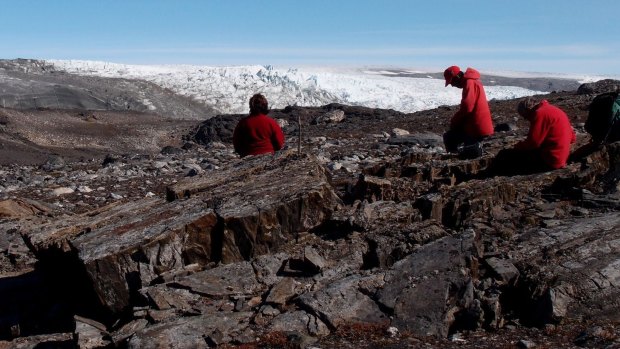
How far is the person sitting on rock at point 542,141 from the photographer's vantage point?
7023 millimetres

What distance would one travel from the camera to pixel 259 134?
8203mm

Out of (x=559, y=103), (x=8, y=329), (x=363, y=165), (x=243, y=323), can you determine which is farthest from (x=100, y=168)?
(x=559, y=103)

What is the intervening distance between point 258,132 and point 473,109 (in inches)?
101

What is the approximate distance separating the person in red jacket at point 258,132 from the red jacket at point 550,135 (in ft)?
9.34

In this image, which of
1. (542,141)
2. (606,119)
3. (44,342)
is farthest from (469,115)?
(44,342)

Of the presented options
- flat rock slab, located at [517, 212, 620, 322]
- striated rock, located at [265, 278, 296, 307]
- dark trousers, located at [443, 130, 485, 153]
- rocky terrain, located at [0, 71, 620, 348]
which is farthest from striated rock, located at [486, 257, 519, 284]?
dark trousers, located at [443, 130, 485, 153]

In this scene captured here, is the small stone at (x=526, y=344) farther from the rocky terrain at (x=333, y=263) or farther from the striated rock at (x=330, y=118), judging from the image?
the striated rock at (x=330, y=118)

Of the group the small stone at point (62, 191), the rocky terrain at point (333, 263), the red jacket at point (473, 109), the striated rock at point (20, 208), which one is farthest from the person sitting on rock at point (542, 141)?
the small stone at point (62, 191)

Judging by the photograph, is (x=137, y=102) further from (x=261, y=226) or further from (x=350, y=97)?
(x=261, y=226)

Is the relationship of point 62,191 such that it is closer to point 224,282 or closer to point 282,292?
point 224,282

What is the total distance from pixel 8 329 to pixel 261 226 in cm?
266

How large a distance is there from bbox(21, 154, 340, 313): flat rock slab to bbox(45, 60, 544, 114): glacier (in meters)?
34.2

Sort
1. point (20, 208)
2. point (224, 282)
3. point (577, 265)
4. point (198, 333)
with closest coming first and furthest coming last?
point (198, 333) → point (577, 265) → point (224, 282) → point (20, 208)

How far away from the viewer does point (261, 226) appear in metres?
6.04
